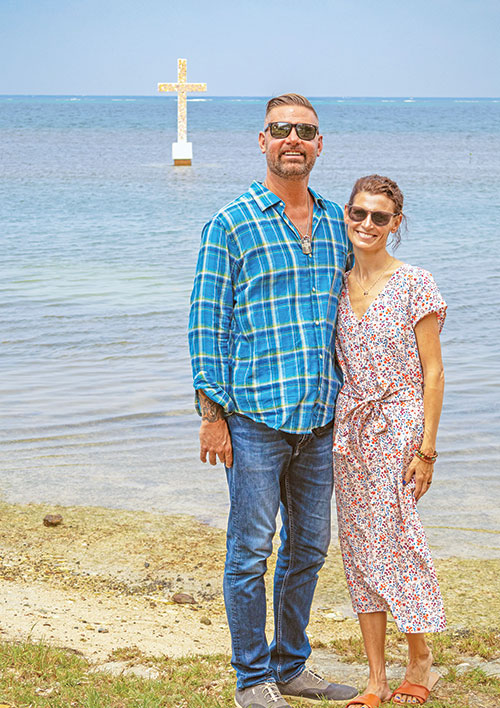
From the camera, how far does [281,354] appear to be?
332 centimetres

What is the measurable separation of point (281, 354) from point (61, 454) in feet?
14.6

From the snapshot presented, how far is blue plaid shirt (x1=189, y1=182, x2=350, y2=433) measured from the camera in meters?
3.31

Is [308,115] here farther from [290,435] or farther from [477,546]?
[477,546]

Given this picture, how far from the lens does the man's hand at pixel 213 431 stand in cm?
332

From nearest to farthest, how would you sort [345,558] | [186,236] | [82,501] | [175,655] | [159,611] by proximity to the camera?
1. [345,558]
2. [175,655]
3. [159,611]
4. [82,501]
5. [186,236]

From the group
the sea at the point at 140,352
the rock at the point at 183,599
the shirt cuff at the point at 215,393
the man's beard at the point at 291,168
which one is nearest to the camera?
the shirt cuff at the point at 215,393

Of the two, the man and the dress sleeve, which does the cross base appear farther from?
the dress sleeve

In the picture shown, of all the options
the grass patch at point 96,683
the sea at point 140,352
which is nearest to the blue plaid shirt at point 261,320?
the grass patch at point 96,683

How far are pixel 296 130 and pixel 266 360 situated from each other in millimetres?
848

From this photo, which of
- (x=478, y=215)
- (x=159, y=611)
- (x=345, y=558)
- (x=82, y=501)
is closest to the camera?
(x=345, y=558)

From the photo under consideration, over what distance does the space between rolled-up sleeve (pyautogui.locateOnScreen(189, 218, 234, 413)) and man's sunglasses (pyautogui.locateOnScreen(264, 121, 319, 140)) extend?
41cm

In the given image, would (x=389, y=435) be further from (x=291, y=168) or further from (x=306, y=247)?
(x=291, y=168)

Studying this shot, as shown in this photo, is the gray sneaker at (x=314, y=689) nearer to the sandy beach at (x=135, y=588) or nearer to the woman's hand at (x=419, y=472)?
the sandy beach at (x=135, y=588)

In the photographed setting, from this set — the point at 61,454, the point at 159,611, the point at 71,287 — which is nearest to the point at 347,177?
the point at 71,287
